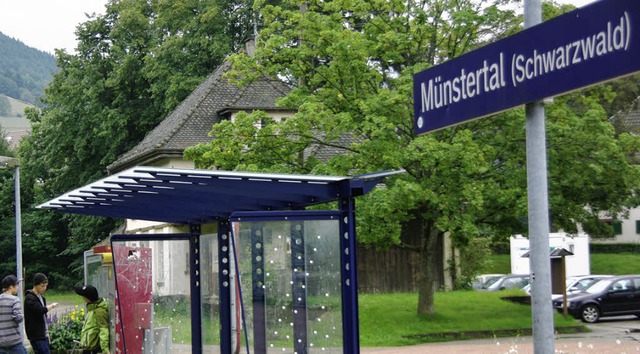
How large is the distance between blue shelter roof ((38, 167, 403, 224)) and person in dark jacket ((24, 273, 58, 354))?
1613mm

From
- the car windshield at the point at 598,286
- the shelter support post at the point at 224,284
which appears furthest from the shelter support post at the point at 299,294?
the car windshield at the point at 598,286

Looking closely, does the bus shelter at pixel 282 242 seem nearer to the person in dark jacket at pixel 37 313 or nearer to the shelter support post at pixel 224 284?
the shelter support post at pixel 224 284

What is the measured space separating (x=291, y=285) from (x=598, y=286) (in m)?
25.8

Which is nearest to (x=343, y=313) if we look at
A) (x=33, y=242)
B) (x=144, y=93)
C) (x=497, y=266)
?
(x=144, y=93)

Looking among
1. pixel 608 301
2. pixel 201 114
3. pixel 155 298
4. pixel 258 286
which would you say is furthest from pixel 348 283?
pixel 201 114

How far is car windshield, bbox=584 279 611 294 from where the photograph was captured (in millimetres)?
34000

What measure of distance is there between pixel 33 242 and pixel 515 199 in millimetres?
43665

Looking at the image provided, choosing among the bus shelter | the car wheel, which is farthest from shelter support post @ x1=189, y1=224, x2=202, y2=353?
the car wheel

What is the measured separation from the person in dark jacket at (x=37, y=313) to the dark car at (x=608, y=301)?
2199 cm

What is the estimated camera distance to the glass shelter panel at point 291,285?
1005 cm

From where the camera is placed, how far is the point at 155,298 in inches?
575

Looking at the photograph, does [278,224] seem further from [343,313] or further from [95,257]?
[95,257]

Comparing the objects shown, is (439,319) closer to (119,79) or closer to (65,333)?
(65,333)

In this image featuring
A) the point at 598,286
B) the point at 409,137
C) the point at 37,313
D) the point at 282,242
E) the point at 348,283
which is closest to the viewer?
the point at 348,283
